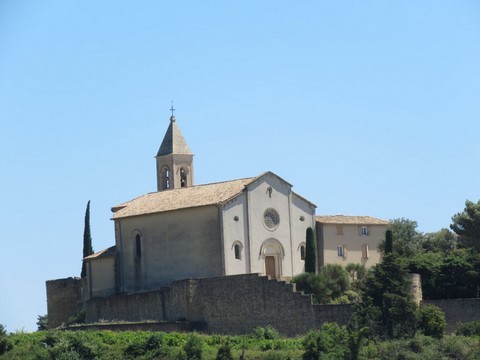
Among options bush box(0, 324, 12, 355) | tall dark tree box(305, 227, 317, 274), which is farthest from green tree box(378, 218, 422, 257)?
bush box(0, 324, 12, 355)

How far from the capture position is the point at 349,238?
258 ft

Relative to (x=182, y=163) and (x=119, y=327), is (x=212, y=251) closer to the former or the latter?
(x=119, y=327)

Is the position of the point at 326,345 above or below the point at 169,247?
below

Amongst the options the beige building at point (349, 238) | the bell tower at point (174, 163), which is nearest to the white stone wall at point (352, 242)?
the beige building at point (349, 238)

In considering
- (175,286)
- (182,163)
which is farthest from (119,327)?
(182,163)

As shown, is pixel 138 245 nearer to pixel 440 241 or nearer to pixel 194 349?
pixel 194 349

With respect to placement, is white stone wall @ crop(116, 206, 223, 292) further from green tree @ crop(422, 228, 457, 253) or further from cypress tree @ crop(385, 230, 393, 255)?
green tree @ crop(422, 228, 457, 253)

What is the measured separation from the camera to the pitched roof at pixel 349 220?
78062mm

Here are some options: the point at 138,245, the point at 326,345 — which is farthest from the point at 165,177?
the point at 326,345

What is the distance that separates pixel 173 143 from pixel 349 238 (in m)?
13.6

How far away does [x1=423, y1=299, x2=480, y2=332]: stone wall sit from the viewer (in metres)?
64.1

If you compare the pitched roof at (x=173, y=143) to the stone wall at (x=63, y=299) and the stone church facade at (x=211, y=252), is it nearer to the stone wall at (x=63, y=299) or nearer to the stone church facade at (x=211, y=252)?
the stone church facade at (x=211, y=252)

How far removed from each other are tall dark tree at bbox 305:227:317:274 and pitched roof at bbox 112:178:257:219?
3.99 meters

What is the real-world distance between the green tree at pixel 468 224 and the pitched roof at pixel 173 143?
50.0ft
